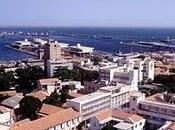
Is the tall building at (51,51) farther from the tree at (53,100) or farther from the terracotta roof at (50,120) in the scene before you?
the terracotta roof at (50,120)

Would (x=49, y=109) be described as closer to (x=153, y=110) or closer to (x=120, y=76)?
(x=153, y=110)

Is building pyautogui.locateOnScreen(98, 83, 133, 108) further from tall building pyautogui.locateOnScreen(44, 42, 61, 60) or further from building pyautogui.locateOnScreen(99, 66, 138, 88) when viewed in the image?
tall building pyautogui.locateOnScreen(44, 42, 61, 60)

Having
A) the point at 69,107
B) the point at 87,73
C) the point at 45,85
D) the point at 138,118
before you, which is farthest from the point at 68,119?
the point at 87,73

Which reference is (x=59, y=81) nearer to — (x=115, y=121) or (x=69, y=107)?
(x=69, y=107)

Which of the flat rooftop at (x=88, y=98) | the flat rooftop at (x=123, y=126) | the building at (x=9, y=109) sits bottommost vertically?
the building at (x=9, y=109)

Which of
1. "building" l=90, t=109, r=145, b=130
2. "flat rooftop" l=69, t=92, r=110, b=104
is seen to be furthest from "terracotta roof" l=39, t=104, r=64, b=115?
"building" l=90, t=109, r=145, b=130

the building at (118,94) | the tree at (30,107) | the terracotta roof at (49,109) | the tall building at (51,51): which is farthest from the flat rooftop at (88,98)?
the tall building at (51,51)

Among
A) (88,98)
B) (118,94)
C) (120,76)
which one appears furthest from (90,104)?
(120,76)
